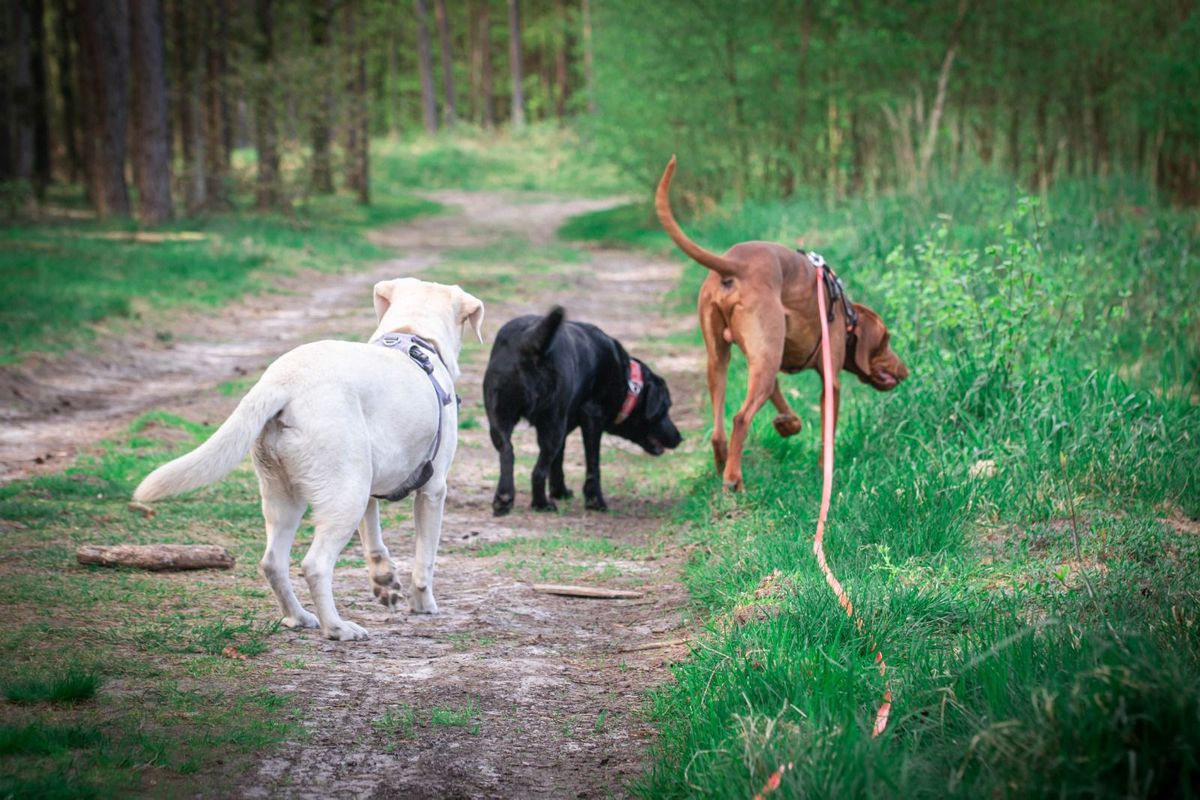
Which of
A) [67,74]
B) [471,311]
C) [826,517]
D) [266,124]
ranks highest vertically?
[67,74]

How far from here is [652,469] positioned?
8.65 meters

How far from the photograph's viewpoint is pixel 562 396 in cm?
707

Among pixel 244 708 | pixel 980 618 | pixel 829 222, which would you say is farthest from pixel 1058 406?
pixel 829 222

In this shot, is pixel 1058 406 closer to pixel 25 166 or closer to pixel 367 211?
pixel 367 211

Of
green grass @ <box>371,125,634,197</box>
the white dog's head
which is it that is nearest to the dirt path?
the white dog's head

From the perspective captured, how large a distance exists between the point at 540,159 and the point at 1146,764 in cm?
4375

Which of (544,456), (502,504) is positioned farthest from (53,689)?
(544,456)

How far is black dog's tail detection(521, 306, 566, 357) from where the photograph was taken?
261 inches

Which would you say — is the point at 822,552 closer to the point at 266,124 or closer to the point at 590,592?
the point at 590,592

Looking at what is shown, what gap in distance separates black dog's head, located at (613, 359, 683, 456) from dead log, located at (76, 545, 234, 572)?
3.16 meters

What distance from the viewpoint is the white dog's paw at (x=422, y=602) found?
5168mm

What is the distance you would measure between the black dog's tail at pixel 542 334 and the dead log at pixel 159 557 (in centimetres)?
213

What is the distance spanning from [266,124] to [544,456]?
60.5ft

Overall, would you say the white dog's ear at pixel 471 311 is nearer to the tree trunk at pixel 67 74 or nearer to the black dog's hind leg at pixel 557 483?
the black dog's hind leg at pixel 557 483
